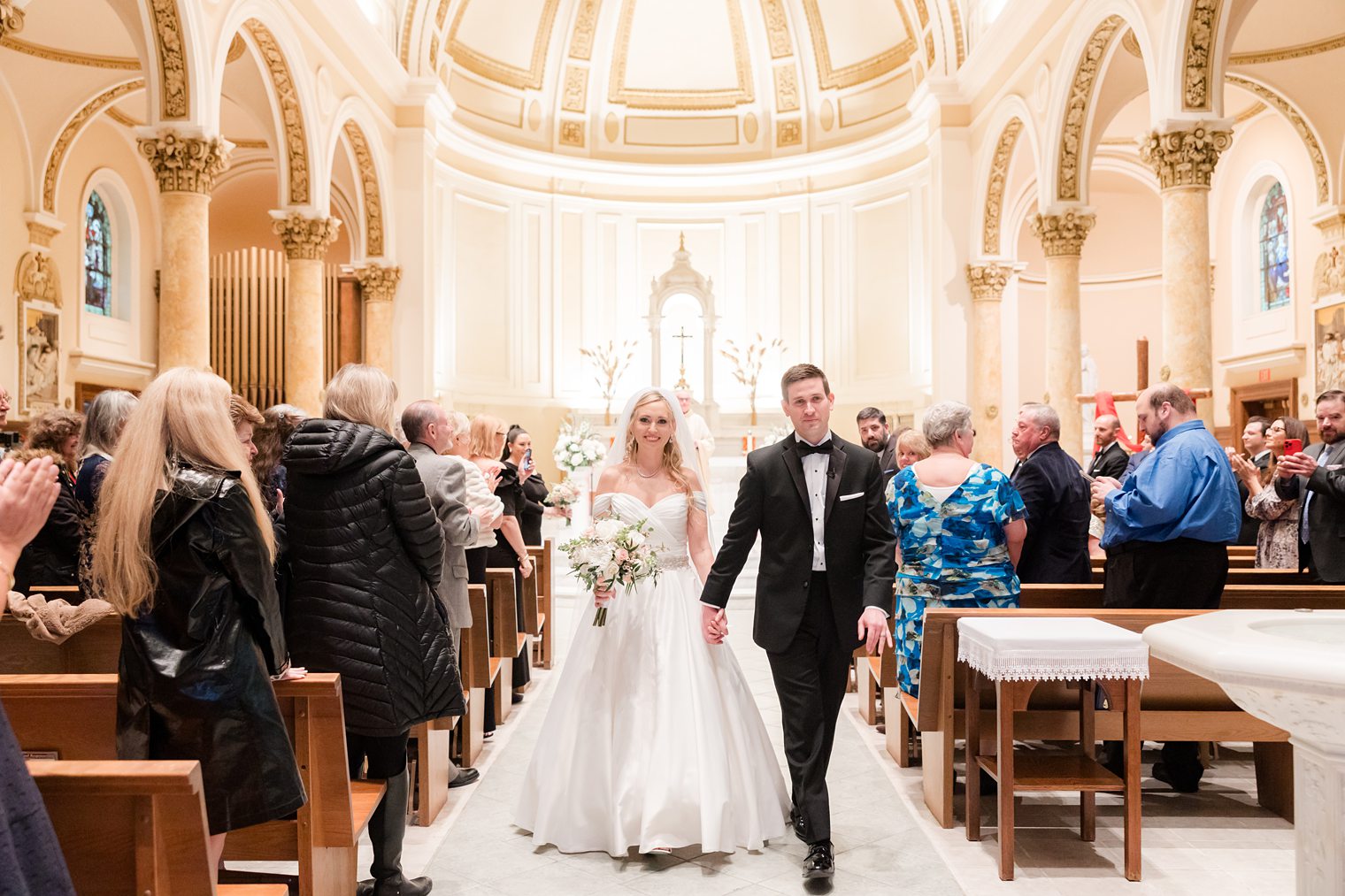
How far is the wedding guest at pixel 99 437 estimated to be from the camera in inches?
151

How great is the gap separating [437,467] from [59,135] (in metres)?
12.1

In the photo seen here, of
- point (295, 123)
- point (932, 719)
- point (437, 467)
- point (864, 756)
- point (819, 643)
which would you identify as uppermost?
point (295, 123)

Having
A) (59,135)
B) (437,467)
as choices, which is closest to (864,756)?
(437,467)

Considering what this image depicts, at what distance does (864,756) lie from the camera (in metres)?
5.29

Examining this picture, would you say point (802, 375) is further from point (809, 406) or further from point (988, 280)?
point (988, 280)

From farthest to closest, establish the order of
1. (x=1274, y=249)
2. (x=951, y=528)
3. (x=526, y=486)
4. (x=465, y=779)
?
(x=1274, y=249) → (x=526, y=486) → (x=465, y=779) → (x=951, y=528)

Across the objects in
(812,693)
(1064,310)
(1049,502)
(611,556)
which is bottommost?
(812,693)

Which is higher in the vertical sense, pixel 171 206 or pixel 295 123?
pixel 295 123

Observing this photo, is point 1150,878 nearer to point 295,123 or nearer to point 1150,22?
point 1150,22

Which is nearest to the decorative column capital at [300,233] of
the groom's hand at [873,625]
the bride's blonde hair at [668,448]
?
the bride's blonde hair at [668,448]

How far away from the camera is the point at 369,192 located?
560 inches

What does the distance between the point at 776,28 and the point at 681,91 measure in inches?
77.7

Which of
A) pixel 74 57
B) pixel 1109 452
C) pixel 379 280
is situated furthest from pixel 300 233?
pixel 1109 452

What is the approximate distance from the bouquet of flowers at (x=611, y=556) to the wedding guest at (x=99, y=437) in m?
1.77
